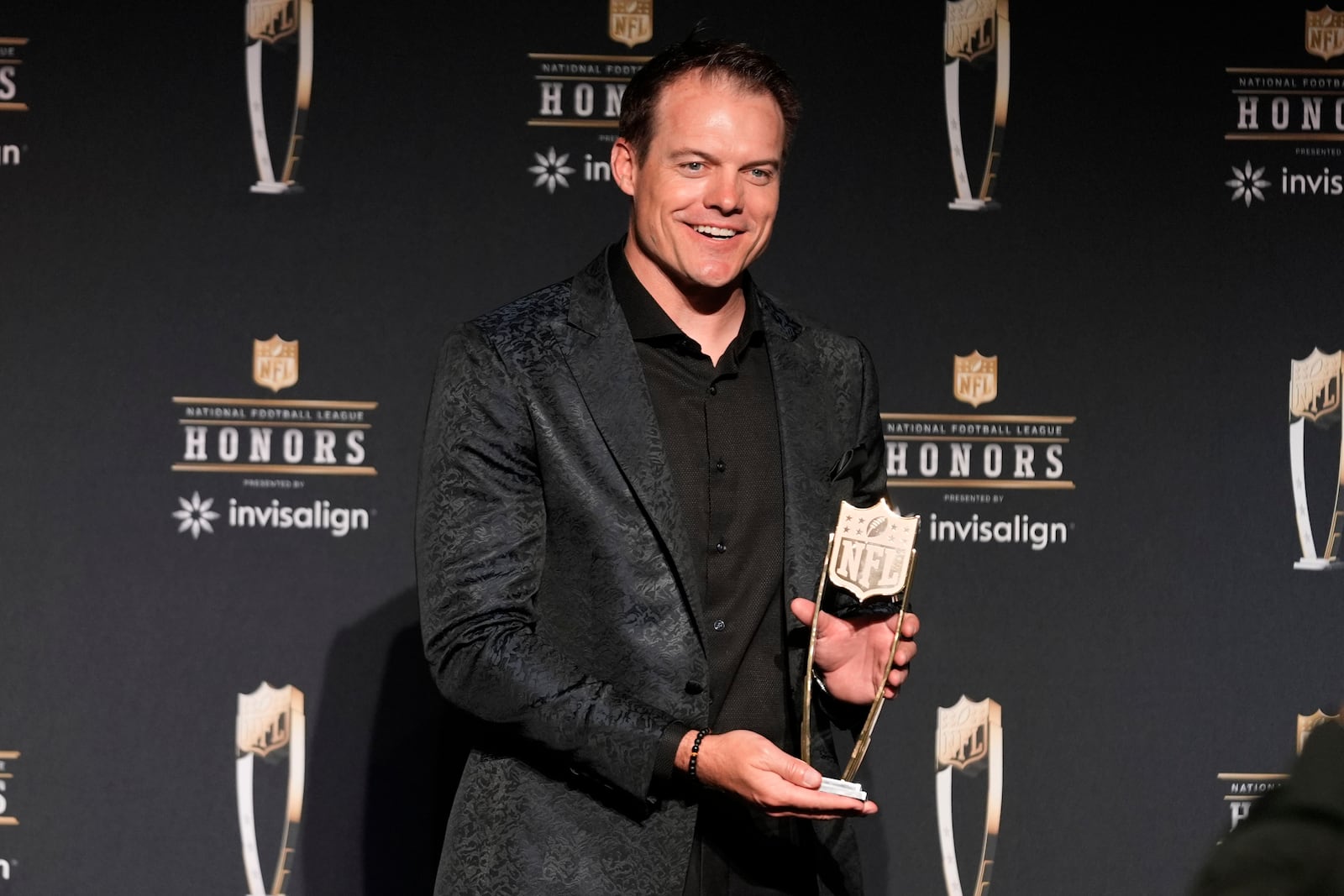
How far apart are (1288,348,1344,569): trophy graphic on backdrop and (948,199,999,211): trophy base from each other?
736 millimetres

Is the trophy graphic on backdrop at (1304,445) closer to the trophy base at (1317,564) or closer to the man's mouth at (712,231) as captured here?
the trophy base at (1317,564)

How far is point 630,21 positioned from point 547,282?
0.57 metres

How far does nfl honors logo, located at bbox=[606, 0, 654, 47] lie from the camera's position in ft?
10.1

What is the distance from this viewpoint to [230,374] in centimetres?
306

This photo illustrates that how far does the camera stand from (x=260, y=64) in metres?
3.07

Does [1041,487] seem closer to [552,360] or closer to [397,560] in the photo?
[397,560]

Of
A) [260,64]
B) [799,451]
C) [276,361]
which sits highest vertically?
[260,64]

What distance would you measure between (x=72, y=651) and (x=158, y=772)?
303 millimetres

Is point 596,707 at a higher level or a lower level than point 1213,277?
lower

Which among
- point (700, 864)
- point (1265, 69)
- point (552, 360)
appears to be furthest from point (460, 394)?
point (1265, 69)

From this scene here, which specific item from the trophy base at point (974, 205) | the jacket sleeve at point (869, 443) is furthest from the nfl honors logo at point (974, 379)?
the jacket sleeve at point (869, 443)

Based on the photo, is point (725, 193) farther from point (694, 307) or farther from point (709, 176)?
point (694, 307)

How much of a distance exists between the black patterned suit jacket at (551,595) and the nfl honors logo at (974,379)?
4.69 feet

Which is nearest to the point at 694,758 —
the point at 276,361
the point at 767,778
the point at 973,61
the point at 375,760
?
the point at 767,778
